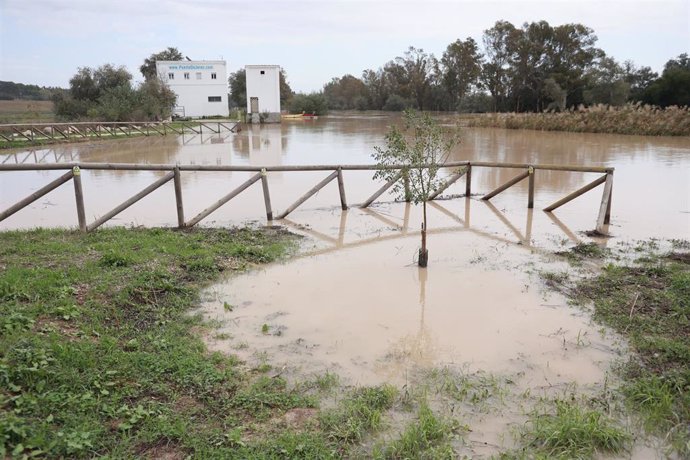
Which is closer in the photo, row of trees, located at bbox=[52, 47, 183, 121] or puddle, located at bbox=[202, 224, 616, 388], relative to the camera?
puddle, located at bbox=[202, 224, 616, 388]

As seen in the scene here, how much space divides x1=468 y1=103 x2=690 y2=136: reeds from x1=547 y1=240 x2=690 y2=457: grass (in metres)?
30.2

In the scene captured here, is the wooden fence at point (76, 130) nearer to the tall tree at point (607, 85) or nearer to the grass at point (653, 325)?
the grass at point (653, 325)

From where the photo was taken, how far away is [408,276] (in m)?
7.18

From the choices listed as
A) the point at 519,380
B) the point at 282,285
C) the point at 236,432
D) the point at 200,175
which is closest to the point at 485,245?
the point at 282,285

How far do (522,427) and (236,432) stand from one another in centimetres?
196

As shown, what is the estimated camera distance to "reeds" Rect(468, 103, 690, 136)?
33469 millimetres

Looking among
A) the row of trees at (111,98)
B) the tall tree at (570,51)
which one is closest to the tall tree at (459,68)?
the tall tree at (570,51)

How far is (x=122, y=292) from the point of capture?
5676 mm

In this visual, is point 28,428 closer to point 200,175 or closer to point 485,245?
point 485,245

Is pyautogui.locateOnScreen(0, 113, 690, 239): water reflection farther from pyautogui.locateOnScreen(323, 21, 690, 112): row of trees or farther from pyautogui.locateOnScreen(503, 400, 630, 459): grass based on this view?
pyautogui.locateOnScreen(323, 21, 690, 112): row of trees

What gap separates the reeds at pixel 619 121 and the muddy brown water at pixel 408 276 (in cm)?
1888

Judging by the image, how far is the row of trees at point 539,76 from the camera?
52000mm

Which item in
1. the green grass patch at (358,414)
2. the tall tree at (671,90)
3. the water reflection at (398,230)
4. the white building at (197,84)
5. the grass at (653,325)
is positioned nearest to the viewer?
the green grass patch at (358,414)

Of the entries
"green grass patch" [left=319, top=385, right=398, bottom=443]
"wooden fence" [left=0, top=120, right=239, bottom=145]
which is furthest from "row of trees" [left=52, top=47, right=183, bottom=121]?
"green grass patch" [left=319, top=385, right=398, bottom=443]
